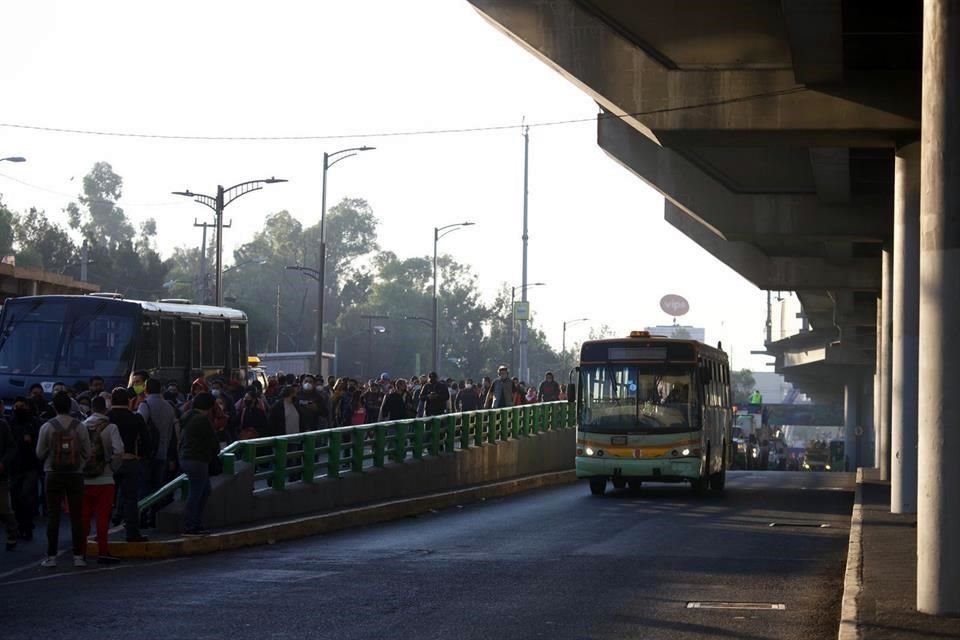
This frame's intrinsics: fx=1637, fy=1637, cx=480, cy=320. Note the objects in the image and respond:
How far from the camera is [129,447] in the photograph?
56.6 feet

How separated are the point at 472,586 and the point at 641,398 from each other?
51.3ft

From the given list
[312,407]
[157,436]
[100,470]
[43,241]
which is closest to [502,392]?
[312,407]

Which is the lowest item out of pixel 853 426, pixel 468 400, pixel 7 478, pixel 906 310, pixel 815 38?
pixel 7 478

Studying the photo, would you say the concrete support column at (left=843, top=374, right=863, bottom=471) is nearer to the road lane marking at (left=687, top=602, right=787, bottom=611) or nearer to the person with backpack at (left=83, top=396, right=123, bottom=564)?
the person with backpack at (left=83, top=396, right=123, bottom=564)

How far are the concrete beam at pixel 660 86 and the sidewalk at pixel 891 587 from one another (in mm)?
6830

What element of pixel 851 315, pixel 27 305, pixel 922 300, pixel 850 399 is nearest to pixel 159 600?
pixel 922 300

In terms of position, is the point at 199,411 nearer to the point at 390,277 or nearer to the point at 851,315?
the point at 851,315

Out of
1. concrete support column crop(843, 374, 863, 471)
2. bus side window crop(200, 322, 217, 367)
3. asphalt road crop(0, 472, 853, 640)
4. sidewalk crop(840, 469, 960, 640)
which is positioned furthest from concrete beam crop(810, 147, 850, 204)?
concrete support column crop(843, 374, 863, 471)

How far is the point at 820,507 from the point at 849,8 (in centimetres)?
962

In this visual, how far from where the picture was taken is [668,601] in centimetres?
1414

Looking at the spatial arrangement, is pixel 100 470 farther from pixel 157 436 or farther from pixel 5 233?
pixel 5 233

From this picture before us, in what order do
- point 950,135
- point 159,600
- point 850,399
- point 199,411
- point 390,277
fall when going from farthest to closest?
point 390,277 → point 850,399 → point 199,411 → point 159,600 → point 950,135

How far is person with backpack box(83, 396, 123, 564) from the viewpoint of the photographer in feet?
53.7

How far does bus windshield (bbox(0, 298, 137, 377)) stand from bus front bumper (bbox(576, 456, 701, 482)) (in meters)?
9.34
